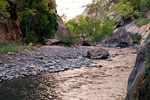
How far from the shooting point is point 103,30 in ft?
161

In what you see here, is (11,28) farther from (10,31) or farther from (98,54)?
(98,54)

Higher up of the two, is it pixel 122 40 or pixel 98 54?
pixel 122 40

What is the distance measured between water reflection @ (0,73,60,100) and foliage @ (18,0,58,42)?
1615 cm

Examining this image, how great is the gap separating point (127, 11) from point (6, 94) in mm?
63753

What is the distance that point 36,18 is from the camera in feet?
86.2

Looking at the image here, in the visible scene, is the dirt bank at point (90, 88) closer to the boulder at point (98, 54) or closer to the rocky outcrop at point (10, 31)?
the boulder at point (98, 54)

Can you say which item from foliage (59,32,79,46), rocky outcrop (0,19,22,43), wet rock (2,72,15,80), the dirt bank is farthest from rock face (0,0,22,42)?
the dirt bank

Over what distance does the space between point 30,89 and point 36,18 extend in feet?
68.4

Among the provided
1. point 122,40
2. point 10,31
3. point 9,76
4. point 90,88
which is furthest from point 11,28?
point 122,40

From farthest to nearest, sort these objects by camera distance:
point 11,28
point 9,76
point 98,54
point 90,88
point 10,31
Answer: point 11,28, point 10,31, point 98,54, point 9,76, point 90,88

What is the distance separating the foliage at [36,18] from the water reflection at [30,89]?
16.2 meters

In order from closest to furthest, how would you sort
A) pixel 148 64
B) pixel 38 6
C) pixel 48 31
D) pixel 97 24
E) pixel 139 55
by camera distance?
pixel 148 64
pixel 139 55
pixel 38 6
pixel 48 31
pixel 97 24

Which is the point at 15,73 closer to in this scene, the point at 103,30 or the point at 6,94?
the point at 6,94

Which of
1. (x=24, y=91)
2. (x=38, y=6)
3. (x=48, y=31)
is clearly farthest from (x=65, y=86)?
(x=48, y=31)
